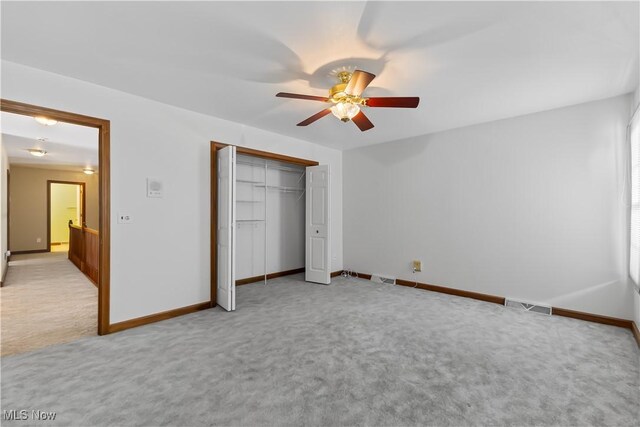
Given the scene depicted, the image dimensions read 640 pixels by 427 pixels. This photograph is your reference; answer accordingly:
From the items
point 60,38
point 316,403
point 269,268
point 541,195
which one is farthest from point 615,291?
point 60,38

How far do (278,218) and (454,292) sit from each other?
130 inches

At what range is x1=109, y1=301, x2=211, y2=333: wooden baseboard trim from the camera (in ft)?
10.1

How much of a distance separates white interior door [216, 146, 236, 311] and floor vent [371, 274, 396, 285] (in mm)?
2645

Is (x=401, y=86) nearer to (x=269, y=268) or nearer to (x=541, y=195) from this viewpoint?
(x=541, y=195)

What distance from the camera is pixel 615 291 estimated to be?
3289 mm

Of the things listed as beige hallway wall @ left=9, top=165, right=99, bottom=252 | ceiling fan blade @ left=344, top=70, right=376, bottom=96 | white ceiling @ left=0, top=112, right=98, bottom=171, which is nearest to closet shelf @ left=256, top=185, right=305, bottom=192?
white ceiling @ left=0, top=112, right=98, bottom=171

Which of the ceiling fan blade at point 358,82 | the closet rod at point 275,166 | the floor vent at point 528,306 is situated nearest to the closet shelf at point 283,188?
the closet rod at point 275,166

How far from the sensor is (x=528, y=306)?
3.80 meters

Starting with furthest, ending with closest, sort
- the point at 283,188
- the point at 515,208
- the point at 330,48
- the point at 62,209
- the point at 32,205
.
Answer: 1. the point at 62,209
2. the point at 32,205
3. the point at 283,188
4. the point at 515,208
5. the point at 330,48

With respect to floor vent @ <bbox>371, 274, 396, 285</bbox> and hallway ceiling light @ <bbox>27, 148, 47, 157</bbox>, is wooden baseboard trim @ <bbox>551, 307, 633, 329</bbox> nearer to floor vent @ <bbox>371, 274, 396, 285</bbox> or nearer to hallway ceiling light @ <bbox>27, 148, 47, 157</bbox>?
Result: floor vent @ <bbox>371, 274, 396, 285</bbox>

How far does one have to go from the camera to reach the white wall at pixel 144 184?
2.88m

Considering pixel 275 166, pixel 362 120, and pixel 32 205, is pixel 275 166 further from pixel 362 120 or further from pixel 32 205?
pixel 32 205

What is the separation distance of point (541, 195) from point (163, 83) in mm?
4574

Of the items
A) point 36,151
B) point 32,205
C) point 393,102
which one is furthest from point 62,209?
point 393,102
